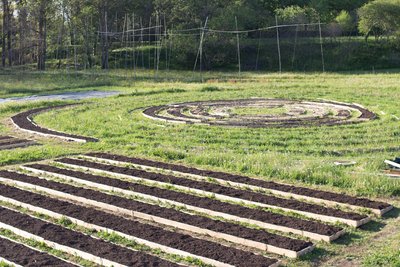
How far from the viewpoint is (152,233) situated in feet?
31.9

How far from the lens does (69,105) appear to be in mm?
28547

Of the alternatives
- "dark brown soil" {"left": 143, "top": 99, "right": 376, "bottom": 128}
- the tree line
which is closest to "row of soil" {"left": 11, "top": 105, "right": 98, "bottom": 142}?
"dark brown soil" {"left": 143, "top": 99, "right": 376, "bottom": 128}

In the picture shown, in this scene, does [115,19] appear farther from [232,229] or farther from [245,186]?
[232,229]

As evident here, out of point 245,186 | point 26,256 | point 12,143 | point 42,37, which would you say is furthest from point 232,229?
point 42,37

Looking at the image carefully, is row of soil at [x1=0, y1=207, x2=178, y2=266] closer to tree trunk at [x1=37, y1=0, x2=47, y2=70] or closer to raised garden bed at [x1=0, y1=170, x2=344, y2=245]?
raised garden bed at [x1=0, y1=170, x2=344, y2=245]

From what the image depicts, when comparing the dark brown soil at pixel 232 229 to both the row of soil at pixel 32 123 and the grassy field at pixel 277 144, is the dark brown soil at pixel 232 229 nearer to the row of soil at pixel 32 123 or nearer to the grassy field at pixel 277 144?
the grassy field at pixel 277 144

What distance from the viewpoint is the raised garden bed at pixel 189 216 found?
31.9ft

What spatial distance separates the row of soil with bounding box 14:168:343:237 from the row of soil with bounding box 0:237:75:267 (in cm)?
240

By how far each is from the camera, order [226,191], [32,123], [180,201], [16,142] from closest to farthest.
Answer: [180,201]
[226,191]
[16,142]
[32,123]

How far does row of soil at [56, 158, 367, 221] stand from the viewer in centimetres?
1062

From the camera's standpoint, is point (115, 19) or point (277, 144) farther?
point (115, 19)

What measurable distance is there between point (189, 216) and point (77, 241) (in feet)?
6.87

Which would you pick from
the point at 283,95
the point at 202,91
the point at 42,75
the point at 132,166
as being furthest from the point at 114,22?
the point at 132,166

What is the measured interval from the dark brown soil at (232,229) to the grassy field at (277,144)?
0.38 m
